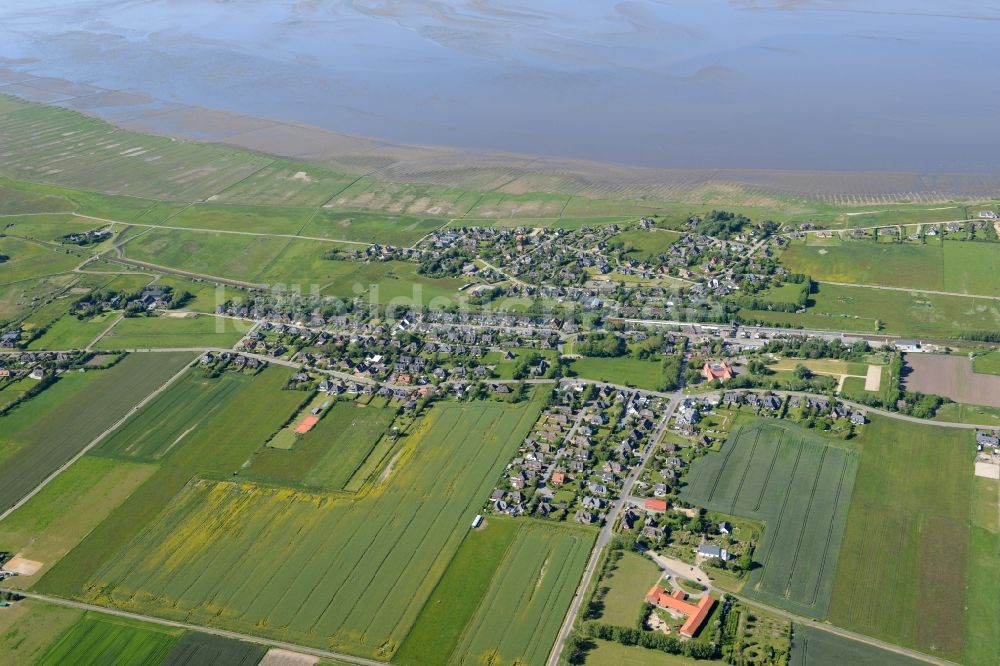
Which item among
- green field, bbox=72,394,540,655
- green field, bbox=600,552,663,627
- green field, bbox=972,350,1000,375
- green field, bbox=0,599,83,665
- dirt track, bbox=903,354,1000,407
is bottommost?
green field, bbox=0,599,83,665

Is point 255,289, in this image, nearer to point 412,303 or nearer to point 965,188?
point 412,303

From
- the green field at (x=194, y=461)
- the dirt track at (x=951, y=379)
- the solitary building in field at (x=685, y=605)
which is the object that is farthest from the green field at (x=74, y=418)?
the dirt track at (x=951, y=379)

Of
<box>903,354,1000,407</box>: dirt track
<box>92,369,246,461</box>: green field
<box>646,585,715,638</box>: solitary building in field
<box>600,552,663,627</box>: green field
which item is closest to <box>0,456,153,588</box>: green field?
<box>92,369,246,461</box>: green field

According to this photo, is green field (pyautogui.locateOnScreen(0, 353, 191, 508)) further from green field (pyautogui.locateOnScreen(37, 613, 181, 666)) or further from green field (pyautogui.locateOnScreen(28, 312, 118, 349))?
green field (pyautogui.locateOnScreen(37, 613, 181, 666))

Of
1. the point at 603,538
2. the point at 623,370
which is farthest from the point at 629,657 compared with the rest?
the point at 623,370

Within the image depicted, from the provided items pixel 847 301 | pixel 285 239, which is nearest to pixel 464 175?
pixel 285 239

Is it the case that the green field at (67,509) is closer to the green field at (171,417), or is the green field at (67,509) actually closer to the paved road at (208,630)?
the green field at (171,417)
